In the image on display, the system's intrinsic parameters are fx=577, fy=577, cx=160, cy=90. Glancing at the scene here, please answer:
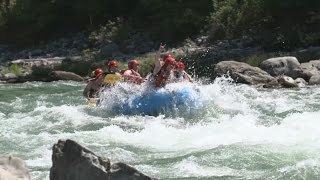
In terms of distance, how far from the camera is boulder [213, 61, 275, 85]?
53.1 feet

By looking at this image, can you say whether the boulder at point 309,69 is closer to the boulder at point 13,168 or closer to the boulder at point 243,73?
the boulder at point 243,73

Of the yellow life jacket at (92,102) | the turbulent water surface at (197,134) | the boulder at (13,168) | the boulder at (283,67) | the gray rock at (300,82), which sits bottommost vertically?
the turbulent water surface at (197,134)

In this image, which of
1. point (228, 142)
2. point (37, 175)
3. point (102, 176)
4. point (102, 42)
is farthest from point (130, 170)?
point (102, 42)

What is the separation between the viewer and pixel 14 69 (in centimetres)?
2253

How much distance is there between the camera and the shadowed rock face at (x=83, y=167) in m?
4.63

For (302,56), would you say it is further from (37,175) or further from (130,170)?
(130,170)

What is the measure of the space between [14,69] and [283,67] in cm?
1094

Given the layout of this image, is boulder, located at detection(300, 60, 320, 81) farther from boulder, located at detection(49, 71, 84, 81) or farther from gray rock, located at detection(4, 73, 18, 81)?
gray rock, located at detection(4, 73, 18, 81)

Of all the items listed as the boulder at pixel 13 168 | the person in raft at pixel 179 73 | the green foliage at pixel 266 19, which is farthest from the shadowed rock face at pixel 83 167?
the green foliage at pixel 266 19

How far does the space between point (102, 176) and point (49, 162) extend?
9.81 ft

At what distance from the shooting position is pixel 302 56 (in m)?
18.7

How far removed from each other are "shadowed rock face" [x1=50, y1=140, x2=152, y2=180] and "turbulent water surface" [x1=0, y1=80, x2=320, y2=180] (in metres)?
1.95

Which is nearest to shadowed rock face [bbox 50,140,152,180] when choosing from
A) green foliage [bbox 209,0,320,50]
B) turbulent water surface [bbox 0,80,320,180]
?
turbulent water surface [bbox 0,80,320,180]

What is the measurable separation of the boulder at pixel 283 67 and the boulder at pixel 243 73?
29 centimetres
